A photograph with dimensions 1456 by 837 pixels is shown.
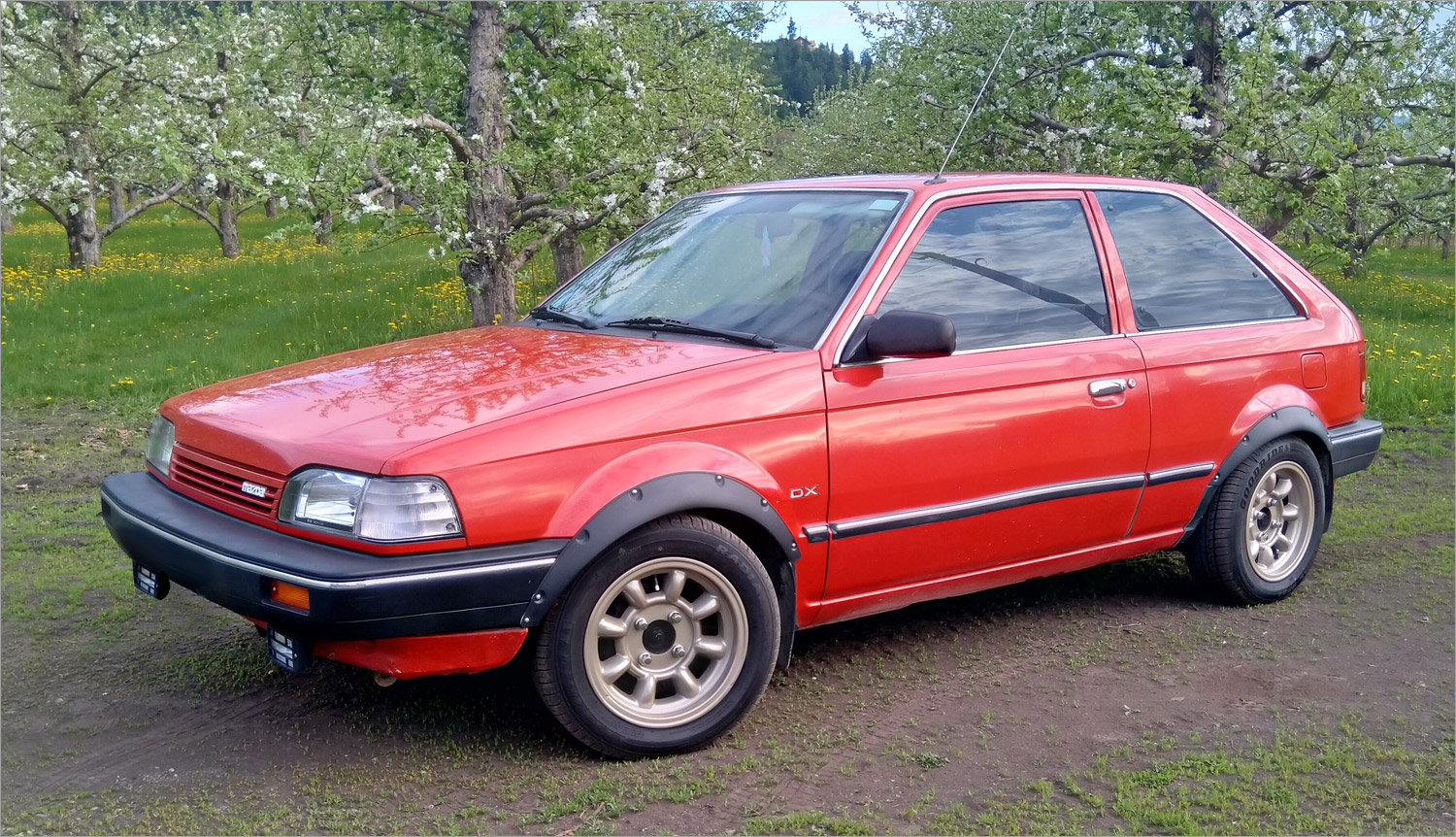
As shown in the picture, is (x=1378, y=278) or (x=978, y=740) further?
(x=1378, y=278)

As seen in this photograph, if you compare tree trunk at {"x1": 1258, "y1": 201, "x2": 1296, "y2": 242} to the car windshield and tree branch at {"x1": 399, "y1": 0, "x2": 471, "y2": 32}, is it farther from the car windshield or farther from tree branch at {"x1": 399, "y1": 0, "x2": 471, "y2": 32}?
the car windshield

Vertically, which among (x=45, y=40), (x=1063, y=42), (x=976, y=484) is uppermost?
(x=45, y=40)

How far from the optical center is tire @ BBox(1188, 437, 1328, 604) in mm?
5039

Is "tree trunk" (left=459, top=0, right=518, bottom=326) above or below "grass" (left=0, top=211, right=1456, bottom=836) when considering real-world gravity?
above

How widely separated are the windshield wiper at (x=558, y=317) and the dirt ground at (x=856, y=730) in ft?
4.23

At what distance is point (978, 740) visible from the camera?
377 cm

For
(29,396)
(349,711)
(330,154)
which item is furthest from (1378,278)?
(349,711)

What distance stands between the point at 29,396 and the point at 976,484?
947 centimetres

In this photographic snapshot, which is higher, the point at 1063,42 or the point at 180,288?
the point at 1063,42

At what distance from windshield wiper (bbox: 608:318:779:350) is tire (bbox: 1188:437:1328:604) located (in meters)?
2.25

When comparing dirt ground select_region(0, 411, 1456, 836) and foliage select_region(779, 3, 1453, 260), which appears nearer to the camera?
dirt ground select_region(0, 411, 1456, 836)

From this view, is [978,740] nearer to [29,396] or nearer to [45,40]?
[29,396]

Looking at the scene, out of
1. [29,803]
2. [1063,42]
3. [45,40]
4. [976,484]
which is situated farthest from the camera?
[45,40]

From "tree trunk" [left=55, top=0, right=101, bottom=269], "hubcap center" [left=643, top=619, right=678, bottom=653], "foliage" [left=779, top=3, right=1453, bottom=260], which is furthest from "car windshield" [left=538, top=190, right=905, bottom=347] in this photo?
"tree trunk" [left=55, top=0, right=101, bottom=269]
